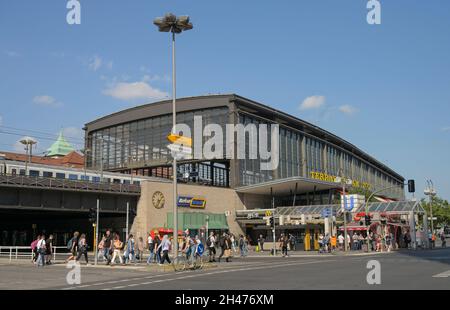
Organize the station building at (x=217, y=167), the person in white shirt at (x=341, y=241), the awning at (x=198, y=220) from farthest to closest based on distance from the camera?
1. the station building at (x=217, y=167)
2. the awning at (x=198, y=220)
3. the person in white shirt at (x=341, y=241)

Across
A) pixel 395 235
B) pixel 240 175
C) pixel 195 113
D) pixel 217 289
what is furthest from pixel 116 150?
pixel 217 289

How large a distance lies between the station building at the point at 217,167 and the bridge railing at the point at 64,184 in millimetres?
2246

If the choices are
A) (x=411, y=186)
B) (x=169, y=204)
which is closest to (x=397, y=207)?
(x=411, y=186)

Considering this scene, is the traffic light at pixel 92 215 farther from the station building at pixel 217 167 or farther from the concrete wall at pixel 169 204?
the station building at pixel 217 167

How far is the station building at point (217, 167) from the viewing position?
60188mm

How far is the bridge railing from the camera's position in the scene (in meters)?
45.2

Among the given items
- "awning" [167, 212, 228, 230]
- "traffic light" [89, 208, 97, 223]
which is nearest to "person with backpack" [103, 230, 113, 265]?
"traffic light" [89, 208, 97, 223]

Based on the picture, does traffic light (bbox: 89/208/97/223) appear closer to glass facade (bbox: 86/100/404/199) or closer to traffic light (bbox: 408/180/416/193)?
traffic light (bbox: 408/180/416/193)

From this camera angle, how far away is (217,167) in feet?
257

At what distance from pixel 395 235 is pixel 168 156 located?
34975 millimetres

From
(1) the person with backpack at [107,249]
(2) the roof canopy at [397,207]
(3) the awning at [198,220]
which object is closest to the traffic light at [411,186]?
(2) the roof canopy at [397,207]

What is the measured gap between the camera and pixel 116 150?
3268 inches

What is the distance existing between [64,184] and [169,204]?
42.7 feet
